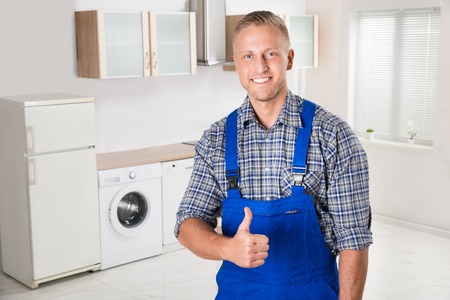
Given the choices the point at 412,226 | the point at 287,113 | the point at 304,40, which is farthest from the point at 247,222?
the point at 304,40

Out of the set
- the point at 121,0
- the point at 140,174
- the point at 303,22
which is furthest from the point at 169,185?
the point at 303,22

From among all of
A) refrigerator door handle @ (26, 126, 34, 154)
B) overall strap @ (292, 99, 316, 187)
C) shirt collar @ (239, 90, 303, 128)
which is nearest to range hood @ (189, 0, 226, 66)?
refrigerator door handle @ (26, 126, 34, 154)

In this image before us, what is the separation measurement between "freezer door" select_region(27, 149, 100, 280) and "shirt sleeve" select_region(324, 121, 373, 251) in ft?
10.4

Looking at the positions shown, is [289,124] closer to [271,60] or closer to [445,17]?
[271,60]

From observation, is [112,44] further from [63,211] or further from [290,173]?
[290,173]

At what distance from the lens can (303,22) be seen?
6391 mm

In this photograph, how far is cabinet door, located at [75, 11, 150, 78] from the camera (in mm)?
4828

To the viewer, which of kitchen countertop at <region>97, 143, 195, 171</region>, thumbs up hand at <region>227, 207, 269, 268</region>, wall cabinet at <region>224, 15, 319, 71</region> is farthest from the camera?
wall cabinet at <region>224, 15, 319, 71</region>

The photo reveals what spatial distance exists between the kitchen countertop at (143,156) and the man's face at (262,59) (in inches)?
129

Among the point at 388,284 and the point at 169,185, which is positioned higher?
the point at 169,185

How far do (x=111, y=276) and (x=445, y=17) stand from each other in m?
3.57

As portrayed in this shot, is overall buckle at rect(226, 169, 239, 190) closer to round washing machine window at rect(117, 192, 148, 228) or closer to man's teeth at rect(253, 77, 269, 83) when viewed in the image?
man's teeth at rect(253, 77, 269, 83)

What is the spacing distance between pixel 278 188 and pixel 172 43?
382 centimetres

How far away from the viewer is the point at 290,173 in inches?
64.6
